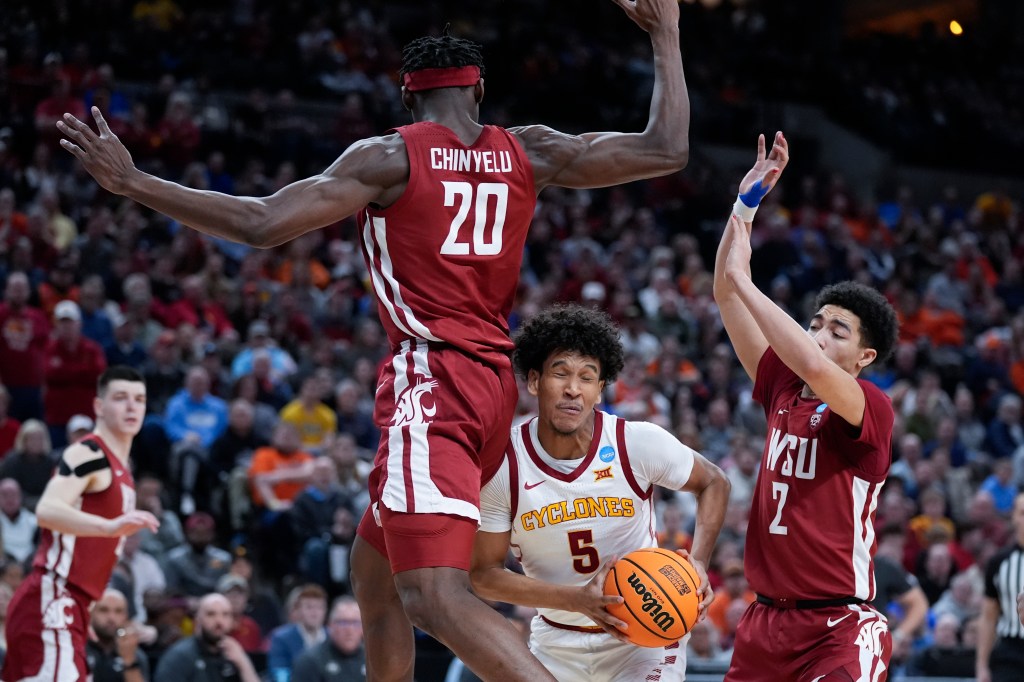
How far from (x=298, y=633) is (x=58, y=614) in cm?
289

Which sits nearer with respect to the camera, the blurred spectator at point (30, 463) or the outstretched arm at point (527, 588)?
the outstretched arm at point (527, 588)

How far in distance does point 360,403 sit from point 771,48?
13.4m

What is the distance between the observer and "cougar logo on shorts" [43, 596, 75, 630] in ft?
22.0

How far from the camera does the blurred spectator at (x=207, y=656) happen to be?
8.65 m

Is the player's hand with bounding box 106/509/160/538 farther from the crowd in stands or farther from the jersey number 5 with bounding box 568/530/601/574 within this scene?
the crowd in stands

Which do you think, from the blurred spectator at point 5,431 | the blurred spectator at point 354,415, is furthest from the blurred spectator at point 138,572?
the blurred spectator at point 354,415

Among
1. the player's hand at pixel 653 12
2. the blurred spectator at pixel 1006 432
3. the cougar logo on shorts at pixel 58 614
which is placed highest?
the player's hand at pixel 653 12

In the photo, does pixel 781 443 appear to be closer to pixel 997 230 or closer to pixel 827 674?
pixel 827 674

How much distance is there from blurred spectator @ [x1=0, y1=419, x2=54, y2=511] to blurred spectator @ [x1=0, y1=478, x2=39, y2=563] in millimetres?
286

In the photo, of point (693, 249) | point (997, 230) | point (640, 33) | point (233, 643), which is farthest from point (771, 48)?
point (233, 643)

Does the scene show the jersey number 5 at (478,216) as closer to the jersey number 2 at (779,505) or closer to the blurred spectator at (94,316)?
the jersey number 2 at (779,505)

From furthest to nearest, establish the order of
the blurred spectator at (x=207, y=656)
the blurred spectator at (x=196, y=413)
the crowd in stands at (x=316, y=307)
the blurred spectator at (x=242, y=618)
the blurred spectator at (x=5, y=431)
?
the blurred spectator at (x=196, y=413) < the blurred spectator at (x=5, y=431) < the crowd in stands at (x=316, y=307) < the blurred spectator at (x=242, y=618) < the blurred spectator at (x=207, y=656)

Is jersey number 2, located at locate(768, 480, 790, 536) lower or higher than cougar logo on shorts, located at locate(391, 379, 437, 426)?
lower

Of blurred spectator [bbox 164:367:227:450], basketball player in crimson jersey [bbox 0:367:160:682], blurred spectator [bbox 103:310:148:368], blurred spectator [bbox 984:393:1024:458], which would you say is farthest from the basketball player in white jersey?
blurred spectator [bbox 984:393:1024:458]
